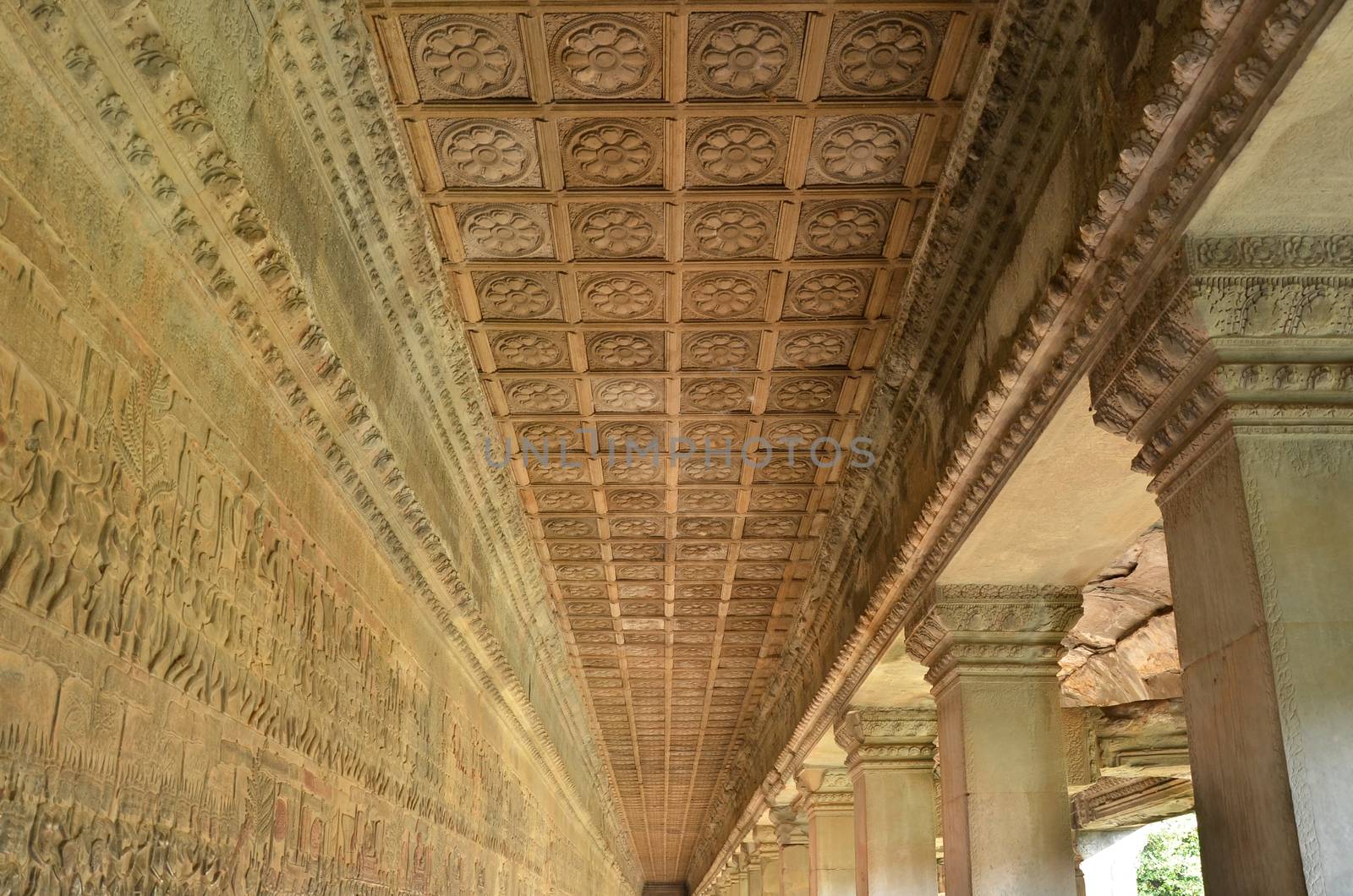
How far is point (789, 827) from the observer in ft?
58.2

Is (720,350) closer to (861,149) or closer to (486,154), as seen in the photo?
(861,149)

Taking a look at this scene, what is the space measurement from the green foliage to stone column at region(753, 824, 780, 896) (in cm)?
1359

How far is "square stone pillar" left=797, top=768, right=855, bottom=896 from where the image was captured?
1405cm

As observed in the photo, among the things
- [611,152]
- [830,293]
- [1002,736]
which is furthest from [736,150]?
[1002,736]

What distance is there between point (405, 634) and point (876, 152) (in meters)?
3.46

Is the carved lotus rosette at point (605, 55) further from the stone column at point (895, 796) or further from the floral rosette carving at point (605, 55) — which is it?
the stone column at point (895, 796)

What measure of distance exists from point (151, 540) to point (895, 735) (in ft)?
27.8

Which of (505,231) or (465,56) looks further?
(505,231)

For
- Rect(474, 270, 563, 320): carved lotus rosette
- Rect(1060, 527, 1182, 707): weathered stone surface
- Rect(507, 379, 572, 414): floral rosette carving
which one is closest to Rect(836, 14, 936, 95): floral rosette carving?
Rect(474, 270, 563, 320): carved lotus rosette

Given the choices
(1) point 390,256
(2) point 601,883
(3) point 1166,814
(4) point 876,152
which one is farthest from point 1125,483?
(2) point 601,883

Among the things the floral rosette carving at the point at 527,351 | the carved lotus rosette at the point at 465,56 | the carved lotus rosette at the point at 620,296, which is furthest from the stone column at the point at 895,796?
the carved lotus rosette at the point at 465,56

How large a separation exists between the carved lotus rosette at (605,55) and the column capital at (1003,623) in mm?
3861

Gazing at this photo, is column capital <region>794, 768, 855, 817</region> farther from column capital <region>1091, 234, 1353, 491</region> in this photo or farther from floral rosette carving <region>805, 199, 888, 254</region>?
column capital <region>1091, 234, 1353, 491</region>

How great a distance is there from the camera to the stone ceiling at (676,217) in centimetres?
506
